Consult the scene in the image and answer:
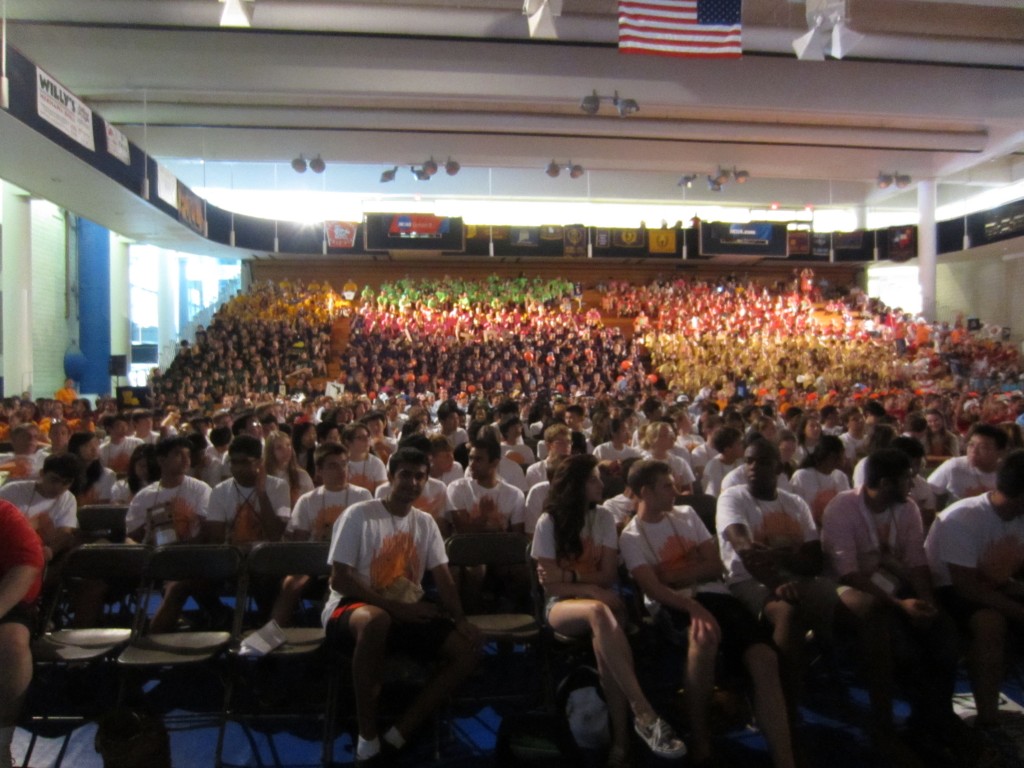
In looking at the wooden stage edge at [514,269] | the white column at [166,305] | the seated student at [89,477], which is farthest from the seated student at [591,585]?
the wooden stage edge at [514,269]

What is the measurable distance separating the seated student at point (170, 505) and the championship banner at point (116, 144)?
7.85 m

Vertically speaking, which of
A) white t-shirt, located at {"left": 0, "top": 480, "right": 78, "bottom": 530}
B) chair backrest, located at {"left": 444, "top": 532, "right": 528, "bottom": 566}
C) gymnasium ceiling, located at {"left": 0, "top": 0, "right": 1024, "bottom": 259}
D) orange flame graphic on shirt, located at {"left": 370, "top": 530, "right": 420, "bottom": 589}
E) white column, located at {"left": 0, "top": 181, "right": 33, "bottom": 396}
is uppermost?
gymnasium ceiling, located at {"left": 0, "top": 0, "right": 1024, "bottom": 259}

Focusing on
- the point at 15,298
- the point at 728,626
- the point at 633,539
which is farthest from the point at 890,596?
the point at 15,298

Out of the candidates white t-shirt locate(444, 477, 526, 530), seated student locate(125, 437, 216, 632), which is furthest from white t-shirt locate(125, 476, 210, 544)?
white t-shirt locate(444, 477, 526, 530)

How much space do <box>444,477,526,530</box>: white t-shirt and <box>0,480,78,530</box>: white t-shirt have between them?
232 centimetres

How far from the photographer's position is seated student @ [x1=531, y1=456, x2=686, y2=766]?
341 cm

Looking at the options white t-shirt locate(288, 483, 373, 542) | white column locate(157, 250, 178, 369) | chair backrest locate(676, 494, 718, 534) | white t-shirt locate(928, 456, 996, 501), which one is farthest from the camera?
white column locate(157, 250, 178, 369)

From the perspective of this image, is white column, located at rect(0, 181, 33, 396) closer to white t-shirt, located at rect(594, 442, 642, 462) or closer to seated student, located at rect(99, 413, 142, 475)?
seated student, located at rect(99, 413, 142, 475)

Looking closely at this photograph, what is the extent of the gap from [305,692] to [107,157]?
9.48m

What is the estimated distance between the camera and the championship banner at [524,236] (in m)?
21.8

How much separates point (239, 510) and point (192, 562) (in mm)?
749

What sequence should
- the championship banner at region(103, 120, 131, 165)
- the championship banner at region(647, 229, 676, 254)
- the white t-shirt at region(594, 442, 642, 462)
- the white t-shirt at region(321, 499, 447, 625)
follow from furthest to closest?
the championship banner at region(647, 229, 676, 254), the championship banner at region(103, 120, 131, 165), the white t-shirt at region(594, 442, 642, 462), the white t-shirt at region(321, 499, 447, 625)

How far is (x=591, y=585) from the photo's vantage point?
3.83 m

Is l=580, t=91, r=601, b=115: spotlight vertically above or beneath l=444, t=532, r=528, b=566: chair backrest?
above
